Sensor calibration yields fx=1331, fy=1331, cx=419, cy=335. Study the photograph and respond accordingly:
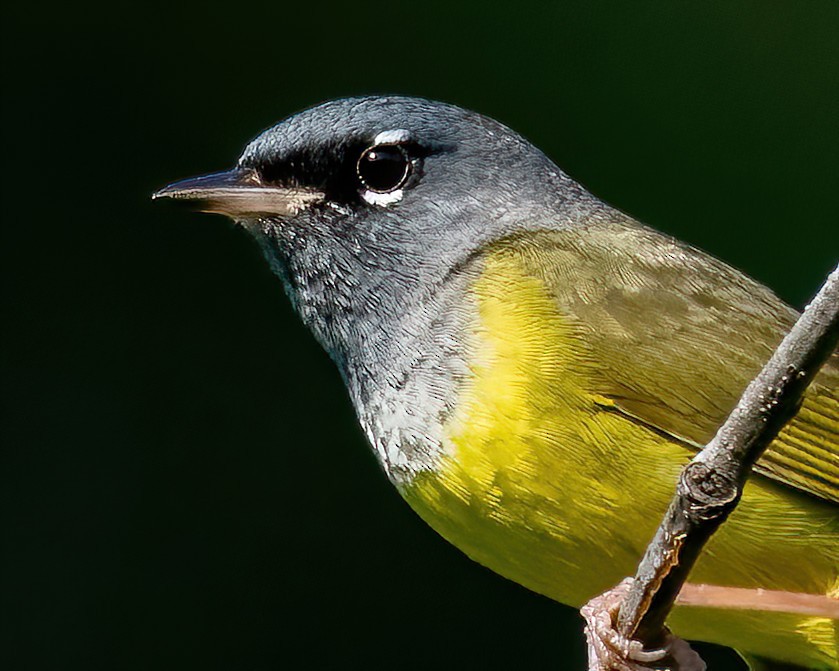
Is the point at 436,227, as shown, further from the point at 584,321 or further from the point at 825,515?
the point at 825,515

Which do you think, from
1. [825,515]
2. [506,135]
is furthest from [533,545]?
[506,135]

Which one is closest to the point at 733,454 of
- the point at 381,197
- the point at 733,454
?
the point at 733,454

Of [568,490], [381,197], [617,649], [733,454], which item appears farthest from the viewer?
[381,197]

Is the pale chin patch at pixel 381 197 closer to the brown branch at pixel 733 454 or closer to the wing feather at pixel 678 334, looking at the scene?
the wing feather at pixel 678 334

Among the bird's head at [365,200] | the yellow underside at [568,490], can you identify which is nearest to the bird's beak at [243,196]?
the bird's head at [365,200]

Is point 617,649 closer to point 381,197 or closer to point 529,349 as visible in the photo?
point 529,349

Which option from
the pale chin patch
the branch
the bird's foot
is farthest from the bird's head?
the branch
